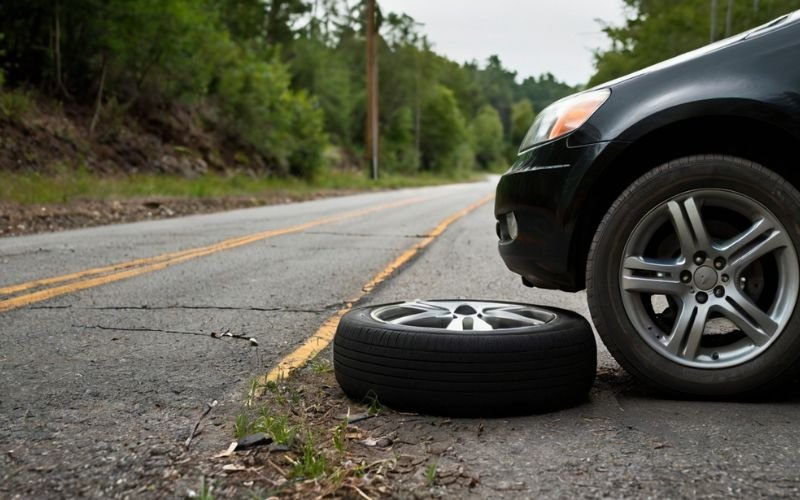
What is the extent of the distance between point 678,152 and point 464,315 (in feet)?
3.66

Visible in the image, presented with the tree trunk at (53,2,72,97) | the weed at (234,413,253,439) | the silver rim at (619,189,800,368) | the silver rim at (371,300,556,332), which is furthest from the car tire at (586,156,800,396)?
the tree trunk at (53,2,72,97)

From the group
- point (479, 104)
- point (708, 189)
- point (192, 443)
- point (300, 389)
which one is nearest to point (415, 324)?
point (300, 389)

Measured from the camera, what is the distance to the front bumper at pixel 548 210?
2.91 m

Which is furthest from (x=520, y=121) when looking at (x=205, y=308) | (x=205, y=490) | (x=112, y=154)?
(x=205, y=490)

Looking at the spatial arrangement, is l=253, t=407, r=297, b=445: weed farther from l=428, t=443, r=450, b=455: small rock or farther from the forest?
the forest

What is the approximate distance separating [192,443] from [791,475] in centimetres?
182

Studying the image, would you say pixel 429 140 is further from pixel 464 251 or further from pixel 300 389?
pixel 300 389

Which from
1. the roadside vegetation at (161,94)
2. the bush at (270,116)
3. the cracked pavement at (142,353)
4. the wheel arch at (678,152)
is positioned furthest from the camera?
the bush at (270,116)

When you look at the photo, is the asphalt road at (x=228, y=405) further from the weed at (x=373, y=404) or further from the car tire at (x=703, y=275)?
the weed at (x=373, y=404)

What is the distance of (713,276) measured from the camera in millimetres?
2689

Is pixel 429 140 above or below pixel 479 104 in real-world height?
below

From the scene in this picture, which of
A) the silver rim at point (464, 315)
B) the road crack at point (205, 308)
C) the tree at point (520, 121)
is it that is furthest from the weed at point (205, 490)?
the tree at point (520, 121)

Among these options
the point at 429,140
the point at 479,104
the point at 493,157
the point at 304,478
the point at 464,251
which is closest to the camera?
the point at 304,478

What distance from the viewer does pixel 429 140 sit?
234 feet
